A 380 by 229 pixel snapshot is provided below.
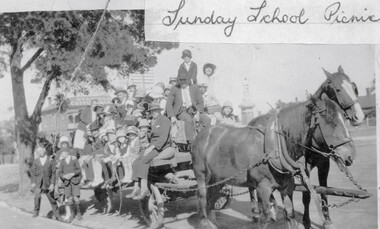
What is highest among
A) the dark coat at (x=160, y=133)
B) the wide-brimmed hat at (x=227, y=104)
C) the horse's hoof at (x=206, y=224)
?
the wide-brimmed hat at (x=227, y=104)

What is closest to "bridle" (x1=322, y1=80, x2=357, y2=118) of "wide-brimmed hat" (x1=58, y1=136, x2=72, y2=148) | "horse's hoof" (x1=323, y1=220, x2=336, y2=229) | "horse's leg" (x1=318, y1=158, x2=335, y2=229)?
"horse's leg" (x1=318, y1=158, x2=335, y2=229)

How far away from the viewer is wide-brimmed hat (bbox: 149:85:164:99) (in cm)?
529

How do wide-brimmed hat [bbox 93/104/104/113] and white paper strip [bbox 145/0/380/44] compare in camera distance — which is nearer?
white paper strip [bbox 145/0/380/44]

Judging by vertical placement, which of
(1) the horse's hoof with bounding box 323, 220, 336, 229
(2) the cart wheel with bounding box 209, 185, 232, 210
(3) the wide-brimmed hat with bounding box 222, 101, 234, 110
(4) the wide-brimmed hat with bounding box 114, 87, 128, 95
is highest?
(4) the wide-brimmed hat with bounding box 114, 87, 128, 95

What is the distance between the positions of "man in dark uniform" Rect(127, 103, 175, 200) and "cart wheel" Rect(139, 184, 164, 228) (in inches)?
4.0

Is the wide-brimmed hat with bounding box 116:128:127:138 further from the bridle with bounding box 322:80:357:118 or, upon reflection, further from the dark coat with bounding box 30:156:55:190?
the bridle with bounding box 322:80:357:118

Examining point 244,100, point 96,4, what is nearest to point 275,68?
point 244,100

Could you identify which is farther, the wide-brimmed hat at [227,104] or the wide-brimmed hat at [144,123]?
the wide-brimmed hat at [144,123]

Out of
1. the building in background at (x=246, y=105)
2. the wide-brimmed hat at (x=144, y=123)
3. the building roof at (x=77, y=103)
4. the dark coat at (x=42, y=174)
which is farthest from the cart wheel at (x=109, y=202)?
the building in background at (x=246, y=105)

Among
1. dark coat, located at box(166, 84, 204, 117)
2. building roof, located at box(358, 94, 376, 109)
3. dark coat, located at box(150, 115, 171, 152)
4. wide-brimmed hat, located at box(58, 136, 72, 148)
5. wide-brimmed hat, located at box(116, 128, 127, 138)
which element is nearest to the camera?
building roof, located at box(358, 94, 376, 109)

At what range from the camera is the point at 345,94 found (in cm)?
366

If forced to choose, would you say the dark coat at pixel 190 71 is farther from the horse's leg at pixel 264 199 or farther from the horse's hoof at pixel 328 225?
the horse's hoof at pixel 328 225

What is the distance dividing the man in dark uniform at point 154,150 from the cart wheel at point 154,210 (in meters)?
0.10

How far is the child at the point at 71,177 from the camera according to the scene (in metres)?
5.08
